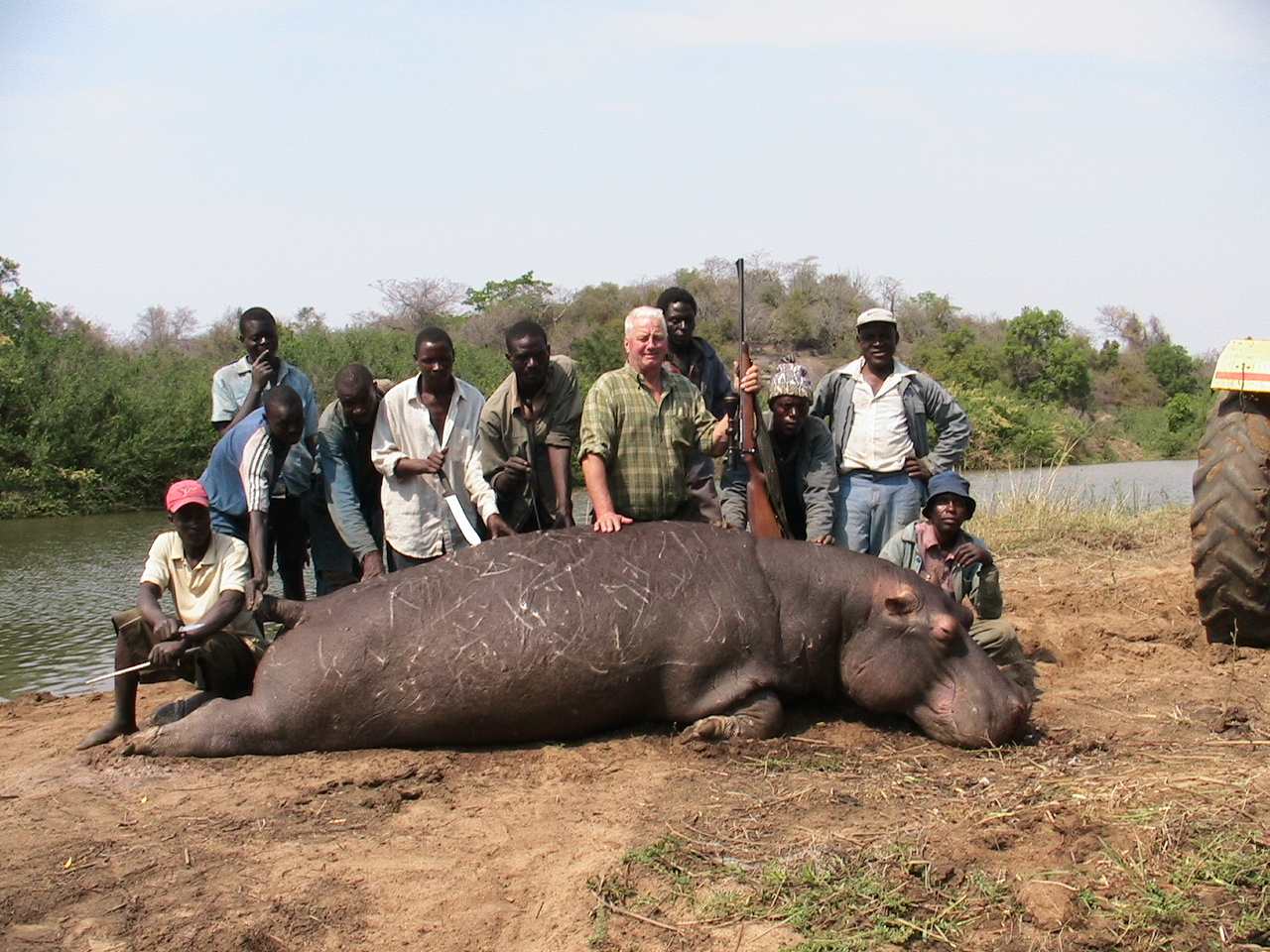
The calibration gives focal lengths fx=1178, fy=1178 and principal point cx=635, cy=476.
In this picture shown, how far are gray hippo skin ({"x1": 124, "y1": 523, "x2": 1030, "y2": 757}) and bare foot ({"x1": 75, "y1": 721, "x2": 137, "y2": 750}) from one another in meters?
0.30

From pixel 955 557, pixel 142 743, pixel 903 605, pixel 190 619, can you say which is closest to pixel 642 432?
pixel 903 605

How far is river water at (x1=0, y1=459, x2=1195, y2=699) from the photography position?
29.8 ft

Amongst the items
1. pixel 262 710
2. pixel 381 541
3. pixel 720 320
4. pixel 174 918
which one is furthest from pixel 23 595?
pixel 720 320

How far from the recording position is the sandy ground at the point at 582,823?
370 centimetres

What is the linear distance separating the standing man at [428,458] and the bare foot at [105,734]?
1679 mm

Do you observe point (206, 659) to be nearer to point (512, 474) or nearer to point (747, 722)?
point (512, 474)

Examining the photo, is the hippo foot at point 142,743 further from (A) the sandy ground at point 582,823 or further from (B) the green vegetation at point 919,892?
(B) the green vegetation at point 919,892

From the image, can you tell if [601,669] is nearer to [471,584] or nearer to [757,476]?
[471,584]

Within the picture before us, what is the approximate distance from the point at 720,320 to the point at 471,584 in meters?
35.8

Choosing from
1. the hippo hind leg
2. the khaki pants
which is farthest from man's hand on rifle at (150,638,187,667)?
the hippo hind leg

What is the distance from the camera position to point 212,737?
18.0 feet

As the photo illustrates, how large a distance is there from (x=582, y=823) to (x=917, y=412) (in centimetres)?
390

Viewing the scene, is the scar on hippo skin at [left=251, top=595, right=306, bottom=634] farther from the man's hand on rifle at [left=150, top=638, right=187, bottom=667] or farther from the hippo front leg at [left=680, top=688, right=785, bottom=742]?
the hippo front leg at [left=680, top=688, right=785, bottom=742]

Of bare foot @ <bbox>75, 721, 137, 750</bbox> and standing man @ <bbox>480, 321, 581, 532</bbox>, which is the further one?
standing man @ <bbox>480, 321, 581, 532</bbox>
